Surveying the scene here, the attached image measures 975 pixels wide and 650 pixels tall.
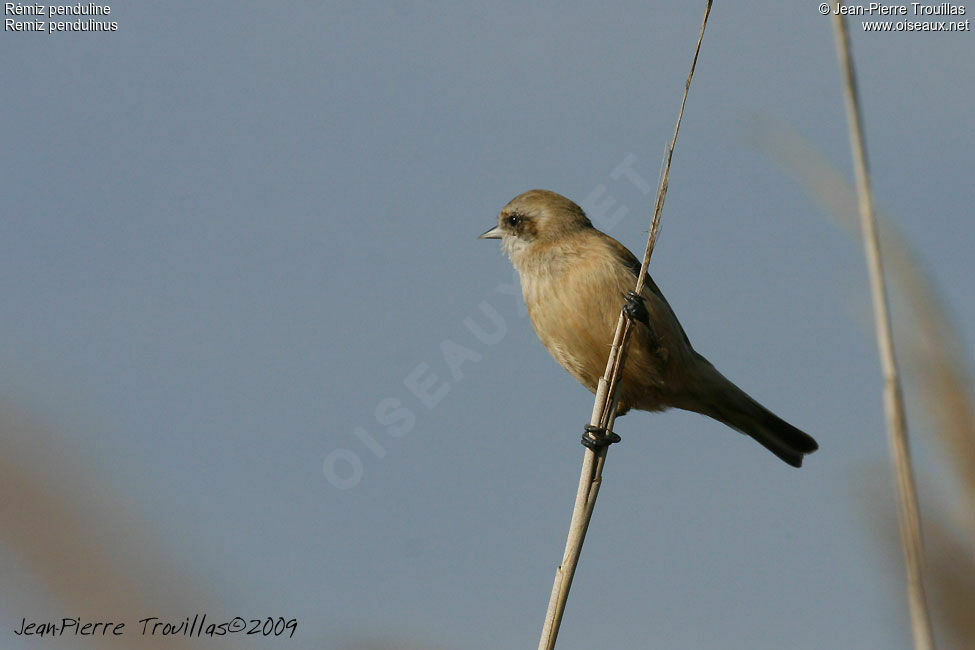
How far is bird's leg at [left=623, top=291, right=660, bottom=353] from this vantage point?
3903mm

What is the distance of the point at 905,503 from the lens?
1438mm

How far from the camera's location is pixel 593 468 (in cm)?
332

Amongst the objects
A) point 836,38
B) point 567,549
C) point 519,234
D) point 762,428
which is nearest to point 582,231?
point 519,234

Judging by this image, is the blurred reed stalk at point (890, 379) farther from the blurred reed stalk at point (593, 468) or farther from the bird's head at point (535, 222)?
the bird's head at point (535, 222)

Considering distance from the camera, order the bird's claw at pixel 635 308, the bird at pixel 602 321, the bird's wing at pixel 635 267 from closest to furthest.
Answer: the bird's claw at pixel 635 308 → the bird at pixel 602 321 → the bird's wing at pixel 635 267

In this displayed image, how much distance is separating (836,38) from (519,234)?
5166mm

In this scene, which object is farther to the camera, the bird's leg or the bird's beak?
the bird's beak

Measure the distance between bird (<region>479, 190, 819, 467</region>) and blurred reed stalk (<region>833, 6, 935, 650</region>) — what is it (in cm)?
377

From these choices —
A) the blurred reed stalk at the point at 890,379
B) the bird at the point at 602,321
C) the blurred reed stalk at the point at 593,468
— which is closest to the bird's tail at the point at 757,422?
the bird at the point at 602,321

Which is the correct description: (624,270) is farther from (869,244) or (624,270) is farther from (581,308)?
(869,244)

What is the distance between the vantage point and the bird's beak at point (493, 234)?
716 cm

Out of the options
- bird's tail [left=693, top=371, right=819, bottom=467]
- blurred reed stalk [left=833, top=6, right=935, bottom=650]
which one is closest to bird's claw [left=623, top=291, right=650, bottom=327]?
bird's tail [left=693, top=371, right=819, bottom=467]

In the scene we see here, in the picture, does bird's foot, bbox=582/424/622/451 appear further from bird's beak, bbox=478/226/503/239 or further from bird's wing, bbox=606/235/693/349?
bird's beak, bbox=478/226/503/239

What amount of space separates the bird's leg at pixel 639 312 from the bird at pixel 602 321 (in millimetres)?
14
